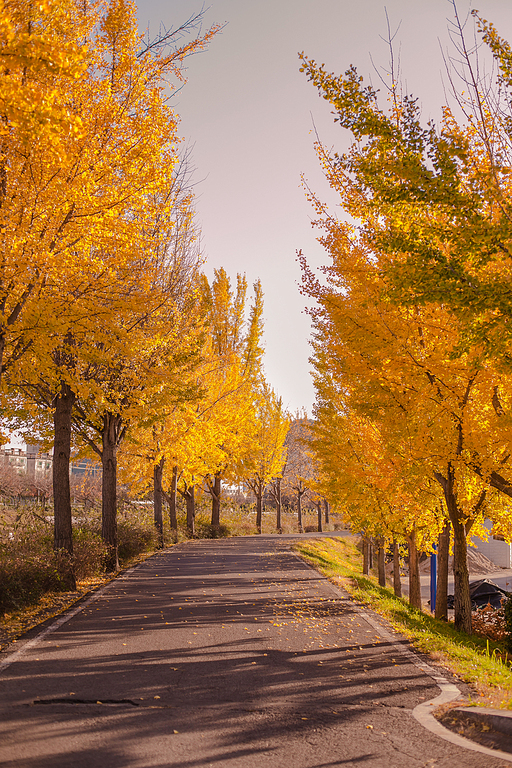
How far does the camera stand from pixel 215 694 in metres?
5.05

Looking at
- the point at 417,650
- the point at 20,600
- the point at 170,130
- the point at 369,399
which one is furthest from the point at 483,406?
the point at 20,600

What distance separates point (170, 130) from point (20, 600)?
752 cm

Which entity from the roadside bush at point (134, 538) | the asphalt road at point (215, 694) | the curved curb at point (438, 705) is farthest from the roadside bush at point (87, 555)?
the curved curb at point (438, 705)

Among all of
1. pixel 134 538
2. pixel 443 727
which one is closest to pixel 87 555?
pixel 134 538

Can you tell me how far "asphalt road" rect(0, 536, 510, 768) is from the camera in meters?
3.80

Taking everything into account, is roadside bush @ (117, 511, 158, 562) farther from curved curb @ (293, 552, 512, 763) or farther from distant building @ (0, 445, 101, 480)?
curved curb @ (293, 552, 512, 763)

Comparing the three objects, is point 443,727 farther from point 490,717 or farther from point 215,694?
point 215,694

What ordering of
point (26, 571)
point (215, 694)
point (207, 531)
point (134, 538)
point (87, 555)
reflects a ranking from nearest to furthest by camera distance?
point (215, 694) → point (26, 571) → point (87, 555) → point (134, 538) → point (207, 531)

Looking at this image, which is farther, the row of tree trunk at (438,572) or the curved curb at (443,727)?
the row of tree trunk at (438,572)

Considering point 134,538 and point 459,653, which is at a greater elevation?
point 459,653

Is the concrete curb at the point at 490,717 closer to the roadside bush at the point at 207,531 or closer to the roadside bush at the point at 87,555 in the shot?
the roadside bush at the point at 87,555

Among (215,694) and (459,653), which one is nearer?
(215,694)

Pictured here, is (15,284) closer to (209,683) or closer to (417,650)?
(209,683)

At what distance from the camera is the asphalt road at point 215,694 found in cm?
Result: 380
